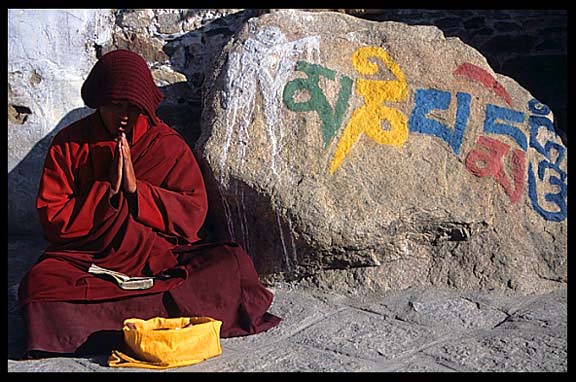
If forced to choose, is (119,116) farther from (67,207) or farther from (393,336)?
(393,336)

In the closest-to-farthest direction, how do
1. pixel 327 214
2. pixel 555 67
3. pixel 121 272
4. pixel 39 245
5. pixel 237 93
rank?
1. pixel 121 272
2. pixel 327 214
3. pixel 237 93
4. pixel 39 245
5. pixel 555 67

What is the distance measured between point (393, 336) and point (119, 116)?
4.94ft

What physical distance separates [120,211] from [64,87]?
5.45 ft

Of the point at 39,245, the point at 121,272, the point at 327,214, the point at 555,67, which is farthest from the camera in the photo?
the point at 555,67

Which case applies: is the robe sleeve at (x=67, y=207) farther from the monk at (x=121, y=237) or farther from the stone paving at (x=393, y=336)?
the stone paving at (x=393, y=336)

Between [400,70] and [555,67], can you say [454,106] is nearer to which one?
[400,70]

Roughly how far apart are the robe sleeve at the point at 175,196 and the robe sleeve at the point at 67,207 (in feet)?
0.51

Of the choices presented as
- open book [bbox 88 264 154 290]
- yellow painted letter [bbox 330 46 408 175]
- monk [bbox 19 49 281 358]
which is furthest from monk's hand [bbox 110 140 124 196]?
yellow painted letter [bbox 330 46 408 175]

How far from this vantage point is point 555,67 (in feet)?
19.5

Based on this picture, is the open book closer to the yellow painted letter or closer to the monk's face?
the monk's face

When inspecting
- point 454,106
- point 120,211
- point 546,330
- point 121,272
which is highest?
point 454,106

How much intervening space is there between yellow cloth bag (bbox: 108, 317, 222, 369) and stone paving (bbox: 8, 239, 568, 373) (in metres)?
0.03

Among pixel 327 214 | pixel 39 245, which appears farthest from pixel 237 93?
pixel 39 245

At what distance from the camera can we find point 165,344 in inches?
136
